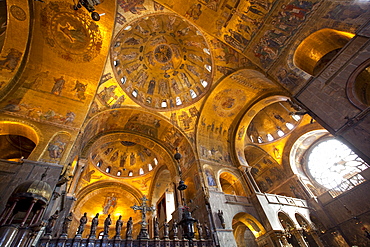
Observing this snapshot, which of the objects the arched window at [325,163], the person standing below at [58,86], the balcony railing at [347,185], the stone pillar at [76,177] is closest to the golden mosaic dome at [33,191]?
the stone pillar at [76,177]

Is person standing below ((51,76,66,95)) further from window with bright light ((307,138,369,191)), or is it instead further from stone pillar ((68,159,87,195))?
window with bright light ((307,138,369,191))

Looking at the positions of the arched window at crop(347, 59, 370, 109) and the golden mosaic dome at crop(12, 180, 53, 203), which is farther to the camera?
the arched window at crop(347, 59, 370, 109)

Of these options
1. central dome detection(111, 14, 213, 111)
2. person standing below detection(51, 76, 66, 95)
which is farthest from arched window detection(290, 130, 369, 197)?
person standing below detection(51, 76, 66, 95)

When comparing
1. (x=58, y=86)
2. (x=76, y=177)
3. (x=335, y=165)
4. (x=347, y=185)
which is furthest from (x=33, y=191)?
(x=335, y=165)

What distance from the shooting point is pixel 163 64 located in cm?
1677

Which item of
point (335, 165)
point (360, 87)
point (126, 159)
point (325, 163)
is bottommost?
point (360, 87)

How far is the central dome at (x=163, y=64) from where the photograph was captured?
548 inches

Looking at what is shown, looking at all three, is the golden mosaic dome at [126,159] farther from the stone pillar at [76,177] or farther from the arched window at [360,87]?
the arched window at [360,87]

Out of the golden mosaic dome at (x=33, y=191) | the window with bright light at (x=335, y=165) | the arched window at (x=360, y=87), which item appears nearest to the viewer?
the golden mosaic dome at (x=33, y=191)

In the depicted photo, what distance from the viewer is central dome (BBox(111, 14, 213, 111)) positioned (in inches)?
548

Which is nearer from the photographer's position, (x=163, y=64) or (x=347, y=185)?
(x=347, y=185)

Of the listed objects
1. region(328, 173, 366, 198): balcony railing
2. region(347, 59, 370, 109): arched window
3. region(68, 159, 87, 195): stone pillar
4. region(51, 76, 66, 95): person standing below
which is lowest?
region(328, 173, 366, 198): balcony railing

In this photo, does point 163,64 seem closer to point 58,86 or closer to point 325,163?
point 58,86

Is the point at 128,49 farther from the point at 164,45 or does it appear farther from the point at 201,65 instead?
the point at 201,65
